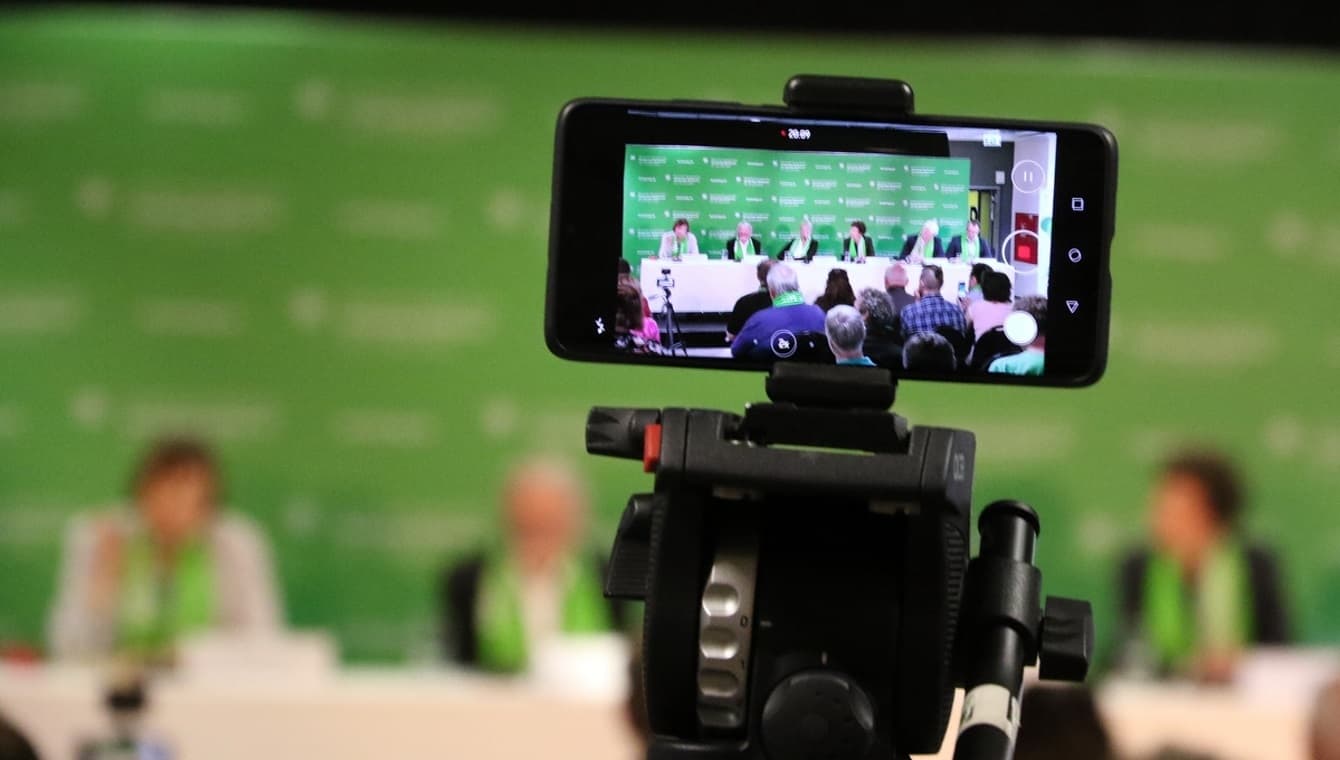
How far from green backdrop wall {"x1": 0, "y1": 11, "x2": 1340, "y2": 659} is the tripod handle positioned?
2145 mm

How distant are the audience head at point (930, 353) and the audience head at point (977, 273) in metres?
0.04

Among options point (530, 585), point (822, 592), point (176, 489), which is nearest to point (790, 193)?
point (822, 592)

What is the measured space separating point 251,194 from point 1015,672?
2606 mm

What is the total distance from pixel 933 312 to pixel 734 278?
5.1 inches

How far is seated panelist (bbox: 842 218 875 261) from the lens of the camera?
966mm

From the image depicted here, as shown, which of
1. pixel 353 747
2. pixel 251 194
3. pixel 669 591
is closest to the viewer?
pixel 669 591

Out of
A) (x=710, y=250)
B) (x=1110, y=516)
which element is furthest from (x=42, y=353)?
(x=710, y=250)

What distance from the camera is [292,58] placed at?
3184 mm

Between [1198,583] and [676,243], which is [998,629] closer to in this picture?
[676,243]

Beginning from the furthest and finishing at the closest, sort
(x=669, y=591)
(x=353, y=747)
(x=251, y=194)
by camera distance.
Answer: (x=251, y=194), (x=353, y=747), (x=669, y=591)

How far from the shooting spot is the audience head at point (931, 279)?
0.98m

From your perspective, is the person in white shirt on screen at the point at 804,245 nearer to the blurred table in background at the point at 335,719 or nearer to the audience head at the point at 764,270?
the audience head at the point at 764,270

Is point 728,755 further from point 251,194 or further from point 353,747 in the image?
point 251,194

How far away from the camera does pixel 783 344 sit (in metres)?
0.97
